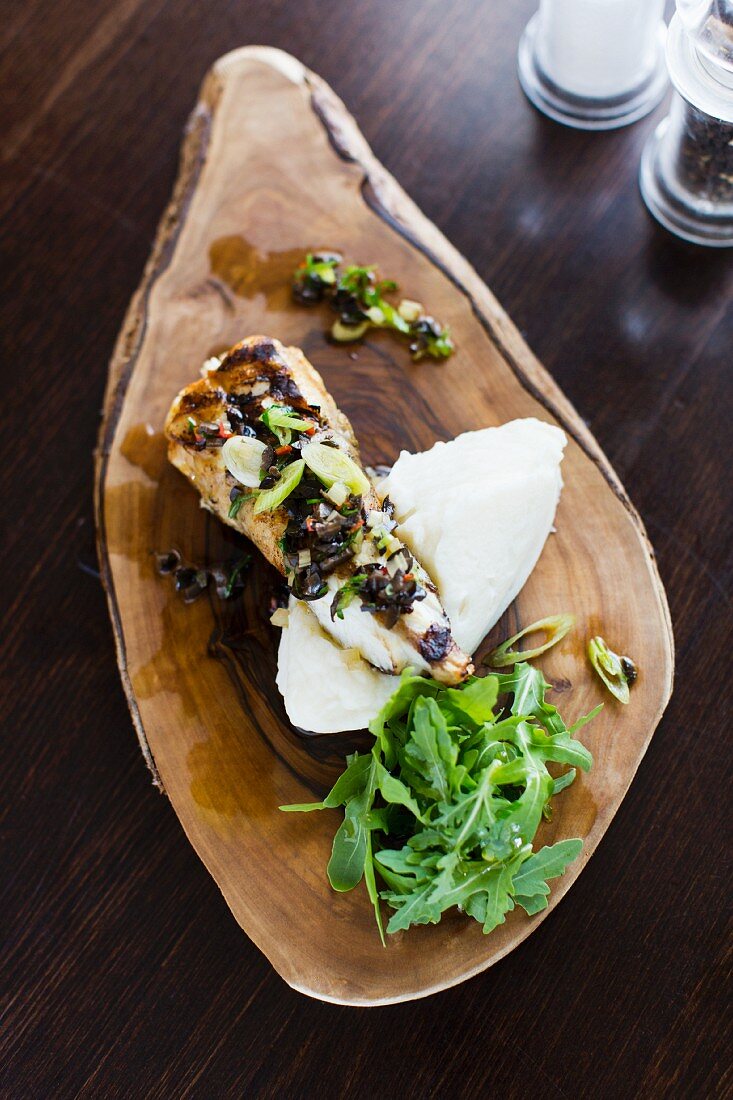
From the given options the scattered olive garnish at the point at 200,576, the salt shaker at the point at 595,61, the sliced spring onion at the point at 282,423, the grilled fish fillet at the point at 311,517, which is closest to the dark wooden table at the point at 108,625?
the salt shaker at the point at 595,61

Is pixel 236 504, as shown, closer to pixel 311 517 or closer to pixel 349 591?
pixel 311 517

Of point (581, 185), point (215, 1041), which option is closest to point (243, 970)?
point (215, 1041)

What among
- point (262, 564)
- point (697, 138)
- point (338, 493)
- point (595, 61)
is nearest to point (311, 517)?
point (338, 493)

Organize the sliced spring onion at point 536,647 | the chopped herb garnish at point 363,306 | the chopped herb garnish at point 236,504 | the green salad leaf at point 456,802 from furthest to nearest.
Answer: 1. the chopped herb garnish at point 363,306
2. the sliced spring onion at point 536,647
3. the chopped herb garnish at point 236,504
4. the green salad leaf at point 456,802

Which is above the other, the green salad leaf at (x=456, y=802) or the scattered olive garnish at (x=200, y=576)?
the green salad leaf at (x=456, y=802)

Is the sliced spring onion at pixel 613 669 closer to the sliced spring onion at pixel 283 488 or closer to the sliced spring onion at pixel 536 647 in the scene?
the sliced spring onion at pixel 536 647

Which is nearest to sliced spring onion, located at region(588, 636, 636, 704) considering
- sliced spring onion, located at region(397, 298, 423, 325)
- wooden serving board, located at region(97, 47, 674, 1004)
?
wooden serving board, located at region(97, 47, 674, 1004)
